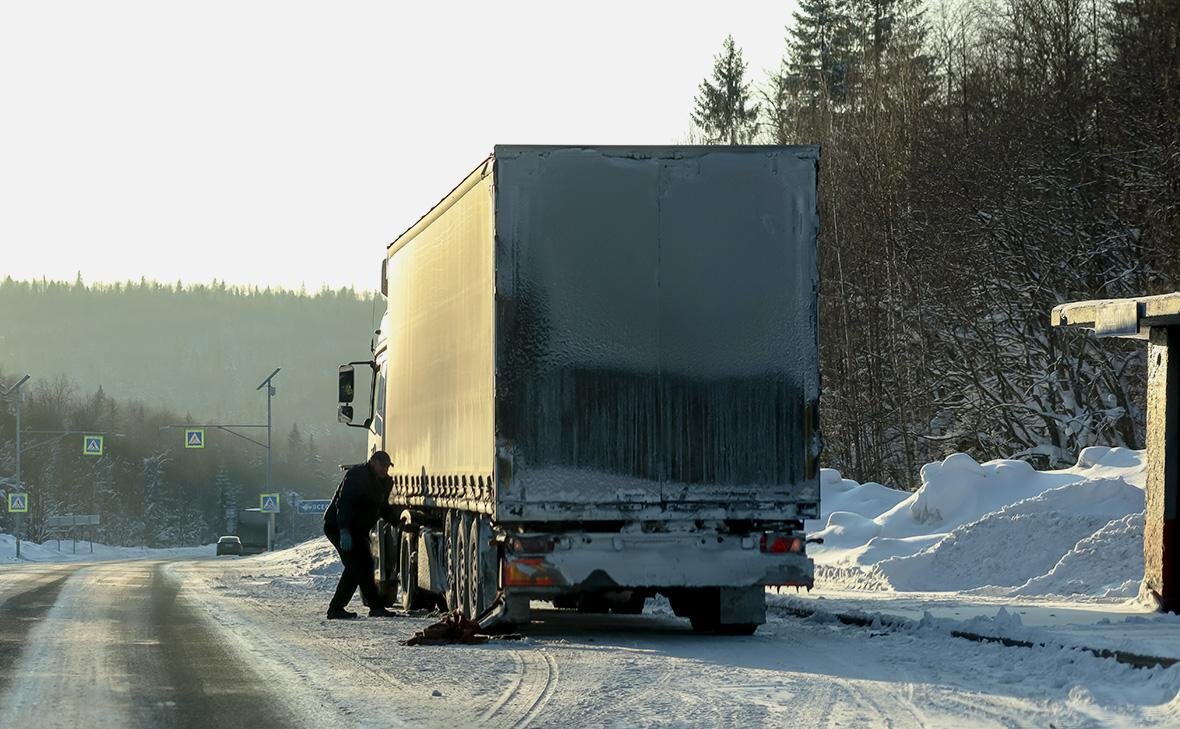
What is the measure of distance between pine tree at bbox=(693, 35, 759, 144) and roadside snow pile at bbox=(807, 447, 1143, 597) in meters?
43.9

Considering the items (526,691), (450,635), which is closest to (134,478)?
(450,635)

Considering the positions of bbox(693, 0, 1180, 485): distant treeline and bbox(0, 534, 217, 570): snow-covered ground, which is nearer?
bbox(693, 0, 1180, 485): distant treeline

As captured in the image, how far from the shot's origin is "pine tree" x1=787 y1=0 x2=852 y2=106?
63625 millimetres

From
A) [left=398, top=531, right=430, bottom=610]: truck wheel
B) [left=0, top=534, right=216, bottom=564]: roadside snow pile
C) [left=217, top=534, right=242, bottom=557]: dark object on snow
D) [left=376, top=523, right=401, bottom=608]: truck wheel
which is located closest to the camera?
[left=398, top=531, right=430, bottom=610]: truck wheel

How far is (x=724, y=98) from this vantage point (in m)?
71.4

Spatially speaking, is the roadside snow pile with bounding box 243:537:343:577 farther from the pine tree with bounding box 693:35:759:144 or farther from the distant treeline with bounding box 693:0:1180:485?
the pine tree with bounding box 693:35:759:144

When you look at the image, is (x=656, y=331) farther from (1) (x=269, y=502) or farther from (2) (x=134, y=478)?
(2) (x=134, y=478)

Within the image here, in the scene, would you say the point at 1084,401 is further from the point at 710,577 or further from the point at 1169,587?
the point at 710,577

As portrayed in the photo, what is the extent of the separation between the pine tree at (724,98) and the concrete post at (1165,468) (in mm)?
53881

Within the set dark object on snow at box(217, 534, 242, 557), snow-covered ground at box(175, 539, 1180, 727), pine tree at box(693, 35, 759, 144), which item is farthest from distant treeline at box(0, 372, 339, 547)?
snow-covered ground at box(175, 539, 1180, 727)

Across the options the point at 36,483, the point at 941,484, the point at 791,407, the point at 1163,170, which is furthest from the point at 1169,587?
the point at 36,483

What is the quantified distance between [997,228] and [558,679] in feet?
96.6

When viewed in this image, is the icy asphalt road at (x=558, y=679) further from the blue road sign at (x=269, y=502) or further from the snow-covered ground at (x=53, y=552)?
the blue road sign at (x=269, y=502)

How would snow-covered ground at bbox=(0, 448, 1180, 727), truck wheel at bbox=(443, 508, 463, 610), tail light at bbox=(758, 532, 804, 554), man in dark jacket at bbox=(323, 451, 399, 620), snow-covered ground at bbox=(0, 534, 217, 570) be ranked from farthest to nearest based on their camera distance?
snow-covered ground at bbox=(0, 534, 217, 570) < man in dark jacket at bbox=(323, 451, 399, 620) < truck wheel at bbox=(443, 508, 463, 610) < tail light at bbox=(758, 532, 804, 554) < snow-covered ground at bbox=(0, 448, 1180, 727)
